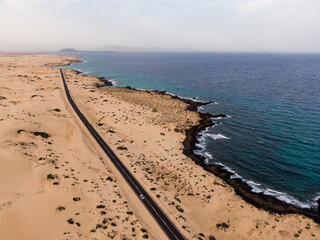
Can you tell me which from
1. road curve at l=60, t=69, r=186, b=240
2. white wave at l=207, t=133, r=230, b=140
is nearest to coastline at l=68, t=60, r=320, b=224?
white wave at l=207, t=133, r=230, b=140

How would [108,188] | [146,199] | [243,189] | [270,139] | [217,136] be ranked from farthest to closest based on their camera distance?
[217,136] → [270,139] → [243,189] → [108,188] → [146,199]

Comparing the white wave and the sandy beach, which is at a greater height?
the white wave

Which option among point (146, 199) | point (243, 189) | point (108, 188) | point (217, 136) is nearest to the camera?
point (146, 199)

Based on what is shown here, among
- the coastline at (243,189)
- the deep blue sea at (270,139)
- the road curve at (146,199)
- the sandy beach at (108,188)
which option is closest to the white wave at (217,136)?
the deep blue sea at (270,139)

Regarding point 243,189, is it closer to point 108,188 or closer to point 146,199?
point 146,199

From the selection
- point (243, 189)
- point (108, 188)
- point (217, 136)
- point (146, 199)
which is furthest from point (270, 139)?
point (108, 188)

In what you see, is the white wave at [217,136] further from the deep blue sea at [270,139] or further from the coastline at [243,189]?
the coastline at [243,189]

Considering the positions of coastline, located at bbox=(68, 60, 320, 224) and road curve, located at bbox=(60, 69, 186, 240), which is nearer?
road curve, located at bbox=(60, 69, 186, 240)

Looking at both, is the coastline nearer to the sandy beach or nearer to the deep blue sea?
the sandy beach

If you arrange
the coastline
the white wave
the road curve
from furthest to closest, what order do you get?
the white wave
the coastline
the road curve
